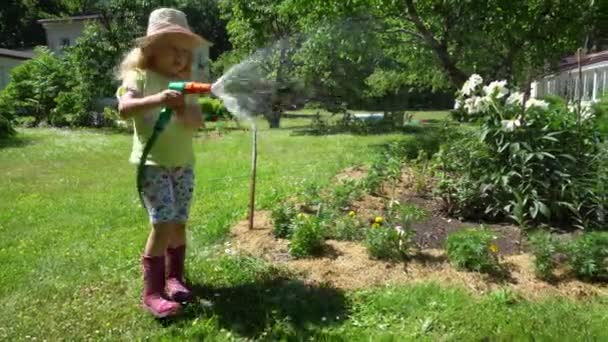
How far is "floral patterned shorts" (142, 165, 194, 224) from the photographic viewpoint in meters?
3.40

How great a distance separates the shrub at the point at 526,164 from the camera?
4984 millimetres

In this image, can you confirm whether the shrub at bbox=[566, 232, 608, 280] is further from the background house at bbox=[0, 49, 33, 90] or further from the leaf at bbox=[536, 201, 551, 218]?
the background house at bbox=[0, 49, 33, 90]

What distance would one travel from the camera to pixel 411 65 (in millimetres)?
13328

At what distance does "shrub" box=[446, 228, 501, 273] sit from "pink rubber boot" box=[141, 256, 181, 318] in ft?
5.86

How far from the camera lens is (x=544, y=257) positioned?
380 centimetres

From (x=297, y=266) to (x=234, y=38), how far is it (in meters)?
18.4

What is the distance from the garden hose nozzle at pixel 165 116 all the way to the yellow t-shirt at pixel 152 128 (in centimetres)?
6

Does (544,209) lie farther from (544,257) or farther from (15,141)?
(15,141)

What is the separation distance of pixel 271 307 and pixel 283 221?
1300 mm

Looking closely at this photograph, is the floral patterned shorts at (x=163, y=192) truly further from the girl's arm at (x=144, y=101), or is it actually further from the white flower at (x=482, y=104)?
the white flower at (x=482, y=104)

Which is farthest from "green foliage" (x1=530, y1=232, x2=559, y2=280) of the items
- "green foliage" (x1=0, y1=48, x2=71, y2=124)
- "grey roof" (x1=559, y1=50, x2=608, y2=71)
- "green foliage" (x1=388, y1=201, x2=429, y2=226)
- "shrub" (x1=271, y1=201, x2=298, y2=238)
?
"green foliage" (x1=0, y1=48, x2=71, y2=124)

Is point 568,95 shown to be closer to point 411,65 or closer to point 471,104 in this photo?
point 471,104

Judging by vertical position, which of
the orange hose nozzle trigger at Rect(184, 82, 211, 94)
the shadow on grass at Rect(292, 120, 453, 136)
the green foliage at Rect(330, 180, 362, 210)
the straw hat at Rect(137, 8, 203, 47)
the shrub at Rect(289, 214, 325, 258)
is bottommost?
the shrub at Rect(289, 214, 325, 258)

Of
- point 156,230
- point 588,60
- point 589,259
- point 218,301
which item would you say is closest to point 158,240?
point 156,230
